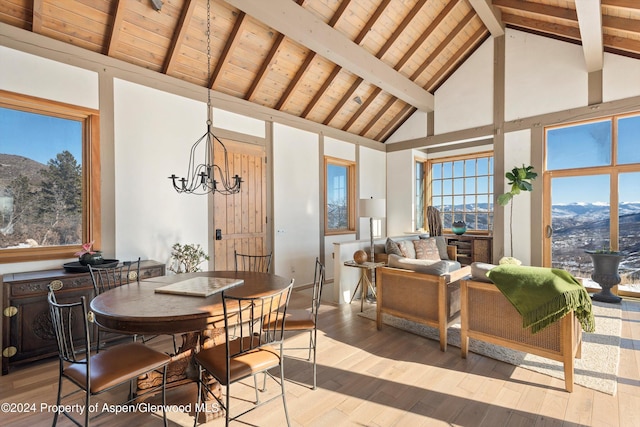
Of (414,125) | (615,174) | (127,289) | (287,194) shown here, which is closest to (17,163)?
(127,289)

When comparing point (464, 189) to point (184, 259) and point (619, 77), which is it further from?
point (184, 259)

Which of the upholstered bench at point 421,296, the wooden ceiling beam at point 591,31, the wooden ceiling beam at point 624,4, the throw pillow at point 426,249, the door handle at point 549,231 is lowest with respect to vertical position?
the upholstered bench at point 421,296

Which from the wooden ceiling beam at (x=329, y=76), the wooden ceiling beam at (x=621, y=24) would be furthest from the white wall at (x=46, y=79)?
the wooden ceiling beam at (x=621, y=24)

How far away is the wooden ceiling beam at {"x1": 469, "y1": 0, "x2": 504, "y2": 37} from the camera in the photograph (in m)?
4.87

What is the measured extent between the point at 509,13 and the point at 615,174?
3122mm

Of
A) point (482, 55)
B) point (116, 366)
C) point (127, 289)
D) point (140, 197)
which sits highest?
point (482, 55)

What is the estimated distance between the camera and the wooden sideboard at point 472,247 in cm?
637

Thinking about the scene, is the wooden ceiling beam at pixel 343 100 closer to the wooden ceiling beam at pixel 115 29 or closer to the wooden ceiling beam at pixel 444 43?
the wooden ceiling beam at pixel 444 43

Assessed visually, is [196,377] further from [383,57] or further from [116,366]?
[383,57]

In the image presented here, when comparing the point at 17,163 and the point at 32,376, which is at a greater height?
the point at 17,163

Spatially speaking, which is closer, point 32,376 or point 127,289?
point 127,289

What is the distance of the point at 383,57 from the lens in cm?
534

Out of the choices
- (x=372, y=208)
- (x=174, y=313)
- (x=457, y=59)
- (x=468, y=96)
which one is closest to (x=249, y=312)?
(x=174, y=313)

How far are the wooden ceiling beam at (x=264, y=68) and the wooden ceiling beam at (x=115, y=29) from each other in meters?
1.75
